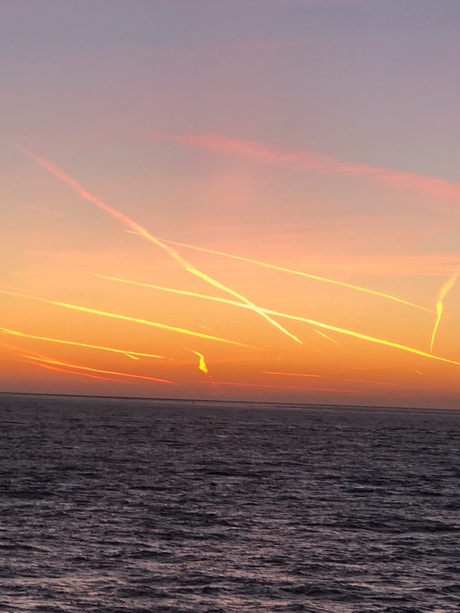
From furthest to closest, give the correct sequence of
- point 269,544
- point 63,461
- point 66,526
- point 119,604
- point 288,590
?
point 63,461, point 66,526, point 269,544, point 288,590, point 119,604

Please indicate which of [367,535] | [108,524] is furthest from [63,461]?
[367,535]

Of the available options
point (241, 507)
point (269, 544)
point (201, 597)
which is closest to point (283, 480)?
point (241, 507)

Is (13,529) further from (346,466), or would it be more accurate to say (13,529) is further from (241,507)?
(346,466)

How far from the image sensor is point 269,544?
39500mm

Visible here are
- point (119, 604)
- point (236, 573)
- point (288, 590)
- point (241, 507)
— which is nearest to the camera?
point (119, 604)

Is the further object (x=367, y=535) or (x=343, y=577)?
(x=367, y=535)

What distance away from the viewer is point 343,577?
109 ft

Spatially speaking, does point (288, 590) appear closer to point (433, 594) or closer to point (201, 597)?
point (201, 597)

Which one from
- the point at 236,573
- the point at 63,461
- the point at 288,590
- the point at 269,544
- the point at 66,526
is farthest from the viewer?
the point at 63,461

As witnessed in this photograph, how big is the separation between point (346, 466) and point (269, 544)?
48.8 m

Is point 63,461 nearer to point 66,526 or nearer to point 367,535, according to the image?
point 66,526

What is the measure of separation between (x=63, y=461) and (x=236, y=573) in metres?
51.9

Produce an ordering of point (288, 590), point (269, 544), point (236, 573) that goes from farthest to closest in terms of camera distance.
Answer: point (269, 544), point (236, 573), point (288, 590)

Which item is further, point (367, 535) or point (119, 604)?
point (367, 535)
